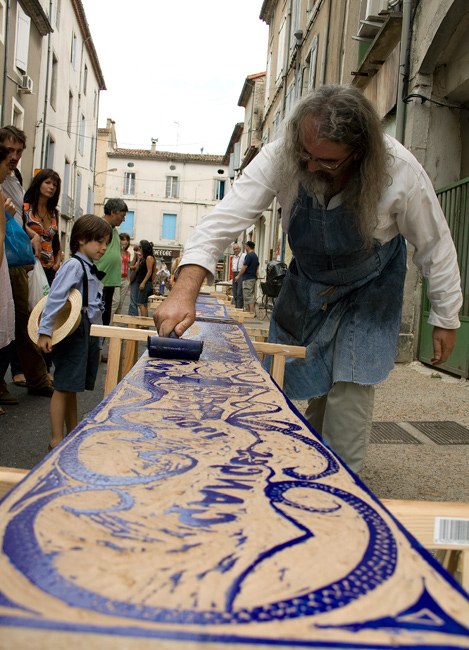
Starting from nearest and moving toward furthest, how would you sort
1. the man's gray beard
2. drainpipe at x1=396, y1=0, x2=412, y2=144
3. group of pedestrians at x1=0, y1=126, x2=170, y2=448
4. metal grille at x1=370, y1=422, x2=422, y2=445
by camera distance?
the man's gray beard → group of pedestrians at x1=0, y1=126, x2=170, y2=448 → metal grille at x1=370, y1=422, x2=422, y2=445 → drainpipe at x1=396, y1=0, x2=412, y2=144

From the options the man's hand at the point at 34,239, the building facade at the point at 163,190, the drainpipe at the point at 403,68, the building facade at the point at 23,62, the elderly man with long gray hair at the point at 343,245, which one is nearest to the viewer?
the elderly man with long gray hair at the point at 343,245

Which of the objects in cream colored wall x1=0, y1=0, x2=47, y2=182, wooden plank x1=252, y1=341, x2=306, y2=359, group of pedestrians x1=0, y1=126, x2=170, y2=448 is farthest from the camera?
cream colored wall x1=0, y1=0, x2=47, y2=182

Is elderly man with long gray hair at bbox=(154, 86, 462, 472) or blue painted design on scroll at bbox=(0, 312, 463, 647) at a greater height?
elderly man with long gray hair at bbox=(154, 86, 462, 472)

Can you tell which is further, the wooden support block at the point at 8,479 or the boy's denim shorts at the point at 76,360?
the boy's denim shorts at the point at 76,360

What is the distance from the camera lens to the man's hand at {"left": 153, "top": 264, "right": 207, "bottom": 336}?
197cm

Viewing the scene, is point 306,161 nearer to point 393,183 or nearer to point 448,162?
point 393,183

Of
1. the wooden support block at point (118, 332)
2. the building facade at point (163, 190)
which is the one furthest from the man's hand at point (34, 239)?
the building facade at point (163, 190)

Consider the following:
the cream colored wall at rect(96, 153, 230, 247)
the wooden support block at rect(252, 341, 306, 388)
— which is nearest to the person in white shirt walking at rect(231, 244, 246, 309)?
the wooden support block at rect(252, 341, 306, 388)

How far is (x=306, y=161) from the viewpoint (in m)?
1.99

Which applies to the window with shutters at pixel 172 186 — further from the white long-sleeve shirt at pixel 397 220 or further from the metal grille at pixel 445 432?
the white long-sleeve shirt at pixel 397 220

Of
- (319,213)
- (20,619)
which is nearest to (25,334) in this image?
(319,213)

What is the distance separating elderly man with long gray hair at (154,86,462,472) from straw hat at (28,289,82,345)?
112cm

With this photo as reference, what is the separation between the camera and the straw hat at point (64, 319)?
2.97m

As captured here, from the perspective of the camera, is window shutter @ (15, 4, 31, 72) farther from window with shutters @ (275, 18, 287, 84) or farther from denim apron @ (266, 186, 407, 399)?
denim apron @ (266, 186, 407, 399)
